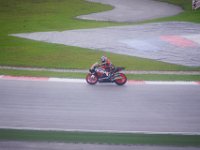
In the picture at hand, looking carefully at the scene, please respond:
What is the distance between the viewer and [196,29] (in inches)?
1291

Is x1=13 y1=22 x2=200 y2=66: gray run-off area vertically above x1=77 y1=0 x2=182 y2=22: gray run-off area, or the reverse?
x1=77 y1=0 x2=182 y2=22: gray run-off area

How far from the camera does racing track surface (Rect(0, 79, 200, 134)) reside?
495 inches

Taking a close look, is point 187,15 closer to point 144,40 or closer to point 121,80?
point 144,40

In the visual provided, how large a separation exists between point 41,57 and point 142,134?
12.9m

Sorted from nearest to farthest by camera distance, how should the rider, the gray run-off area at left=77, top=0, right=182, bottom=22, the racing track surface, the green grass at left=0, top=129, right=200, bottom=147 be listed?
1. the green grass at left=0, top=129, right=200, bottom=147
2. the racing track surface
3. the rider
4. the gray run-off area at left=77, top=0, right=182, bottom=22

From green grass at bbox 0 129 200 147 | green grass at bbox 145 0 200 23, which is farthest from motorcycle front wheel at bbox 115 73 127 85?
green grass at bbox 145 0 200 23

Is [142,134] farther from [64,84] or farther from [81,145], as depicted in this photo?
[64,84]

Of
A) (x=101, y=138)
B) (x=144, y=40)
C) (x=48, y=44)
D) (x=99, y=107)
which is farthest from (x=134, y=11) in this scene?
(x=101, y=138)

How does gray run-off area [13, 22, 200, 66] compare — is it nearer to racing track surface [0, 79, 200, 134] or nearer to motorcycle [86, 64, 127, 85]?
motorcycle [86, 64, 127, 85]

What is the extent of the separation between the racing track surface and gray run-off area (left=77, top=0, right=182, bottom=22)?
2297cm

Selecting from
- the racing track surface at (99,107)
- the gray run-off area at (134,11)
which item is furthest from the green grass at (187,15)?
the racing track surface at (99,107)

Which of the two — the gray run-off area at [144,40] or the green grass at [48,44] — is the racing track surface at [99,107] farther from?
the gray run-off area at [144,40]

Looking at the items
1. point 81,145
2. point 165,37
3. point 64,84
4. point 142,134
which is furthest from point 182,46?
point 81,145

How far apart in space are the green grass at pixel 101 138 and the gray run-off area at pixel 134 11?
28.2 m
